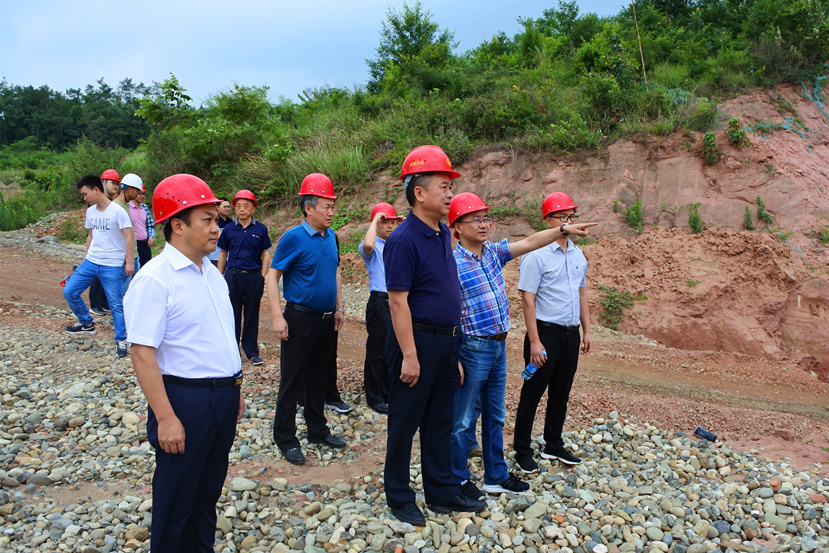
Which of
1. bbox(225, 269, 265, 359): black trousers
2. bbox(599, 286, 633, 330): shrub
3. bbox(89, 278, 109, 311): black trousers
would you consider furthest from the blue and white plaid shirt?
bbox(89, 278, 109, 311): black trousers

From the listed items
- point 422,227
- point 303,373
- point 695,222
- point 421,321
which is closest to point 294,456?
point 303,373

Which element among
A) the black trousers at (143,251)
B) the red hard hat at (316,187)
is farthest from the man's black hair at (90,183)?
the red hard hat at (316,187)

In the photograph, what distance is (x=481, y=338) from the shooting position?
12.3 ft

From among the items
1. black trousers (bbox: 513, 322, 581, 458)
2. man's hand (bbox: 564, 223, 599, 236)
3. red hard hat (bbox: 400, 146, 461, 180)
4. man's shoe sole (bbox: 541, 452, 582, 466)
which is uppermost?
red hard hat (bbox: 400, 146, 461, 180)

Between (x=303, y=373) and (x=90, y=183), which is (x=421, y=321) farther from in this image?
(x=90, y=183)

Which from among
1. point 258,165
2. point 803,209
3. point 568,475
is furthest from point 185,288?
point 258,165

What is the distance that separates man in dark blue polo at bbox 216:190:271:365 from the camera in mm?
6457

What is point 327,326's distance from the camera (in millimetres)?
4566

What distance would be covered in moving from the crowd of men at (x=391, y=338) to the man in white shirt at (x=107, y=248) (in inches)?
118

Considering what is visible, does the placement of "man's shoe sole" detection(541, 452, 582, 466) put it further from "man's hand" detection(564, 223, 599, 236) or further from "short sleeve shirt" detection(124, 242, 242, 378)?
"short sleeve shirt" detection(124, 242, 242, 378)

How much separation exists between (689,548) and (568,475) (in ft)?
3.39

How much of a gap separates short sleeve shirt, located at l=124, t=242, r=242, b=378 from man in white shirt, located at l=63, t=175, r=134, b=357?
4.58 meters

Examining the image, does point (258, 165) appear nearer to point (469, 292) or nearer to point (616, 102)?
point (616, 102)

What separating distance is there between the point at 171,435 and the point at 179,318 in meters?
0.50
